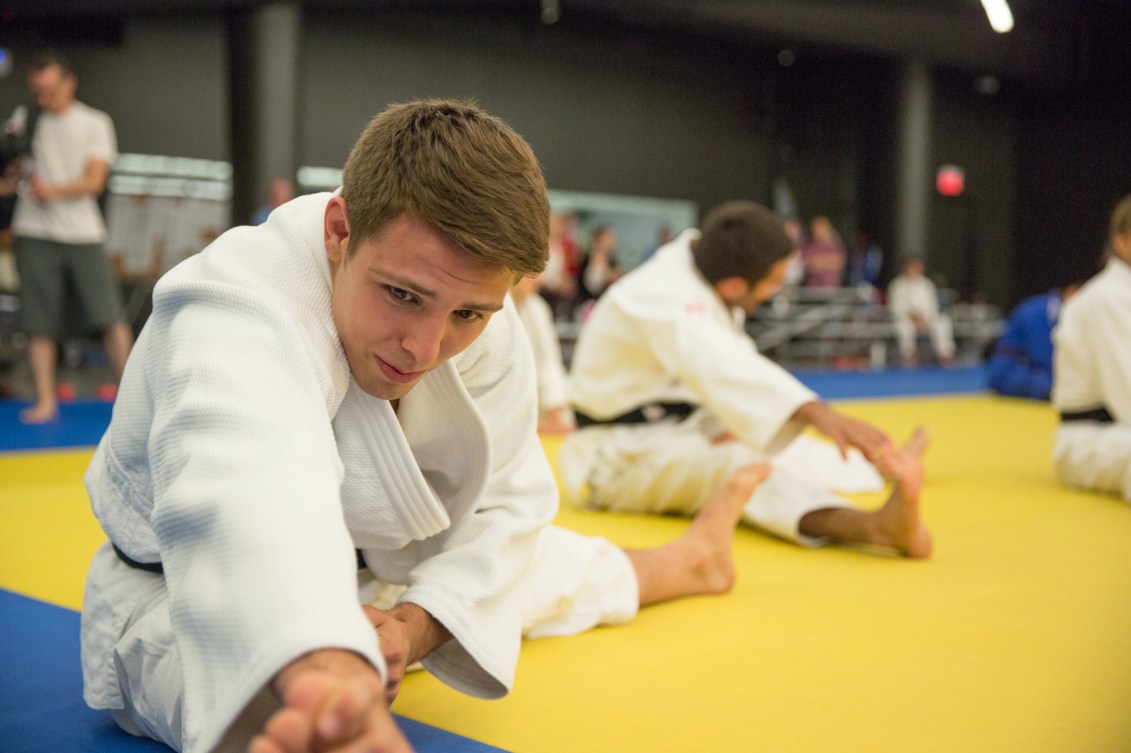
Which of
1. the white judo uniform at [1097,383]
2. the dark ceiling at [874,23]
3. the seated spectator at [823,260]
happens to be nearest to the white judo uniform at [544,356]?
the white judo uniform at [1097,383]

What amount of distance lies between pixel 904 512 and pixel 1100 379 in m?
1.56

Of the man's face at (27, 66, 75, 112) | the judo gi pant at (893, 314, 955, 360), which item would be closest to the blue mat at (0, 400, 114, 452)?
the man's face at (27, 66, 75, 112)

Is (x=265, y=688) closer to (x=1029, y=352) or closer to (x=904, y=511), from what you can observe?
(x=904, y=511)

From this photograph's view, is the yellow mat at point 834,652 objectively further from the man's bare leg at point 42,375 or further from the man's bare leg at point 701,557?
the man's bare leg at point 42,375

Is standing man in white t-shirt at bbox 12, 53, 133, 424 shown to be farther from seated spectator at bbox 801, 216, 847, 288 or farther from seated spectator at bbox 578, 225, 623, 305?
seated spectator at bbox 801, 216, 847, 288

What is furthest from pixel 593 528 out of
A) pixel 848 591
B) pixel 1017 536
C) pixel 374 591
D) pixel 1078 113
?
pixel 1078 113

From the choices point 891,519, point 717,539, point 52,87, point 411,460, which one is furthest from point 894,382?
point 411,460

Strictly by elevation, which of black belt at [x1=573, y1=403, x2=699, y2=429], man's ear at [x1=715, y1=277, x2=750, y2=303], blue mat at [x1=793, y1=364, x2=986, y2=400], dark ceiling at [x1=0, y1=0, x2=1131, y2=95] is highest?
dark ceiling at [x1=0, y1=0, x2=1131, y2=95]

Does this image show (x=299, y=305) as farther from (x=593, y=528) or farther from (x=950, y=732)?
(x=593, y=528)

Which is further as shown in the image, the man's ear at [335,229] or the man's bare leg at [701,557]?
the man's bare leg at [701,557]

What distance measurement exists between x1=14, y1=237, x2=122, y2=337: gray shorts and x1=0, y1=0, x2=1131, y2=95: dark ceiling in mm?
4065

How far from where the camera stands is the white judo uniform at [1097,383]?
3.86 metres

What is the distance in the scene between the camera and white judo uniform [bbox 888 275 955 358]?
12.8 meters

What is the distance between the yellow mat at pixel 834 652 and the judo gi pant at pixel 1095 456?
49 centimetres
